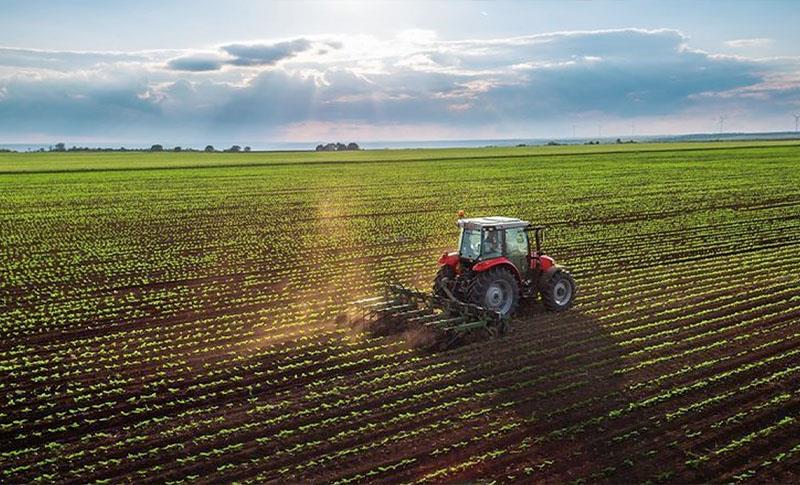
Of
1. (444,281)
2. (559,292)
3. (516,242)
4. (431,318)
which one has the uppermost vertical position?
(516,242)

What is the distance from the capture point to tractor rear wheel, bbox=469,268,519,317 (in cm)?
1473

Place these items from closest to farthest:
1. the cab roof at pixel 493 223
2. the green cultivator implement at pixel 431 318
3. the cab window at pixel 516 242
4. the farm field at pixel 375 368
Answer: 1. the farm field at pixel 375 368
2. the green cultivator implement at pixel 431 318
3. the cab roof at pixel 493 223
4. the cab window at pixel 516 242

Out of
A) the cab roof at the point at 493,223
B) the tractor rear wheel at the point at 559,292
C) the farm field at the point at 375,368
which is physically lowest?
the farm field at the point at 375,368

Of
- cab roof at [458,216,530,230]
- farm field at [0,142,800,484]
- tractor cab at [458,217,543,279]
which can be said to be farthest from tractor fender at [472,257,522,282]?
farm field at [0,142,800,484]

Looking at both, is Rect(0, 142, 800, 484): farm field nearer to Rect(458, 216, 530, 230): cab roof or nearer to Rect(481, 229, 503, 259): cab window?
Rect(481, 229, 503, 259): cab window

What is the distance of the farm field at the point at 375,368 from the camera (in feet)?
31.7

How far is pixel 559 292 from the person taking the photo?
16062 mm

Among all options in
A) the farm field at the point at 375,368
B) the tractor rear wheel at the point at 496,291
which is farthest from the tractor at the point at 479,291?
the farm field at the point at 375,368

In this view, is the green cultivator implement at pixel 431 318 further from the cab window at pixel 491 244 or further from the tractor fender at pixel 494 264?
the cab window at pixel 491 244

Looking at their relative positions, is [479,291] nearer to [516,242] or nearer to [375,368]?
[516,242]

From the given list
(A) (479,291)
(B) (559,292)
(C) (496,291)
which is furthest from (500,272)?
(B) (559,292)

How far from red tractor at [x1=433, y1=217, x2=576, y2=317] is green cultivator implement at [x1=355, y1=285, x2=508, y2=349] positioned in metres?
0.36

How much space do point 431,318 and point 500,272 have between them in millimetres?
1746

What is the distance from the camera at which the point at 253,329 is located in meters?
15.7
